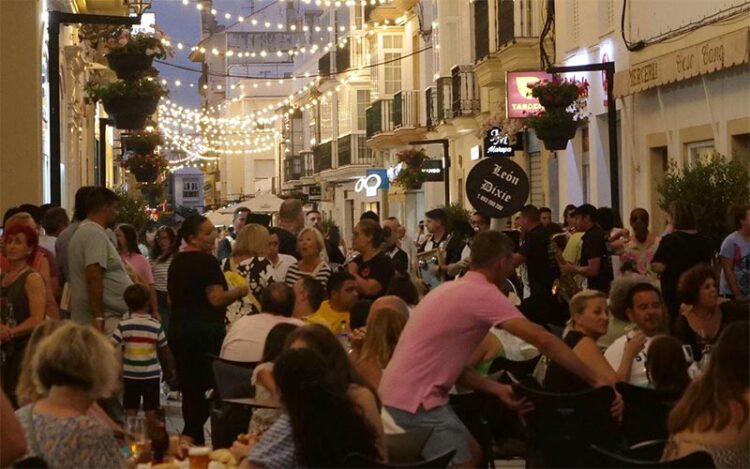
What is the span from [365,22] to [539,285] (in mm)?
41050

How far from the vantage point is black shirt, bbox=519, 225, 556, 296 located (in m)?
14.9

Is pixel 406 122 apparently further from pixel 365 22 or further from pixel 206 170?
pixel 206 170

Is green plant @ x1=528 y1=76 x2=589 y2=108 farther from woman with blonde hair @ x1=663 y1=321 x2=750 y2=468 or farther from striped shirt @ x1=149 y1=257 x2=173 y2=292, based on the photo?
woman with blonde hair @ x1=663 y1=321 x2=750 y2=468

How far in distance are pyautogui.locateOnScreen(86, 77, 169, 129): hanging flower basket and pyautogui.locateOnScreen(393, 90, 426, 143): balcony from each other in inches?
1011

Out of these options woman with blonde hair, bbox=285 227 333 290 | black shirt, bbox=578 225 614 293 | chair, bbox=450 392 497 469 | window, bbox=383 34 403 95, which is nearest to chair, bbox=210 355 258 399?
chair, bbox=450 392 497 469

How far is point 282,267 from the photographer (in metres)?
13.2

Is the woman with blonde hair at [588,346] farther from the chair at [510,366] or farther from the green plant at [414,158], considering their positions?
the green plant at [414,158]

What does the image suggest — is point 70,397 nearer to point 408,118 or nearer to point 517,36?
point 517,36

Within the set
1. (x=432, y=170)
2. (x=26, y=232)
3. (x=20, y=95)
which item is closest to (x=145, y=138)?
(x=432, y=170)

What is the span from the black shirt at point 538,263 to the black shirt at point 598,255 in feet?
1.82

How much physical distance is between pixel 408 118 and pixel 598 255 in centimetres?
3203

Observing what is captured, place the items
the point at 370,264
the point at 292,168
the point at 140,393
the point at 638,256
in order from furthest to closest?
1. the point at 292,168
2. the point at 638,256
3. the point at 370,264
4. the point at 140,393

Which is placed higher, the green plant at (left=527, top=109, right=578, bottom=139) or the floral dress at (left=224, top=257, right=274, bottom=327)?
the green plant at (left=527, top=109, right=578, bottom=139)

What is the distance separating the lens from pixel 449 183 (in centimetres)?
3994
